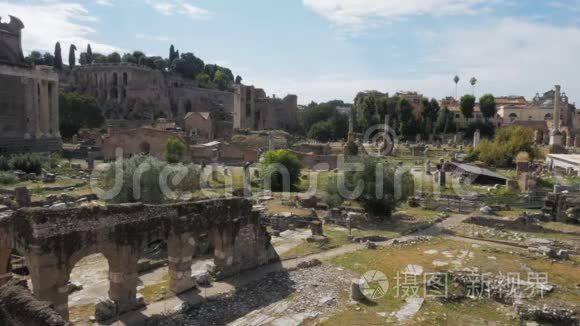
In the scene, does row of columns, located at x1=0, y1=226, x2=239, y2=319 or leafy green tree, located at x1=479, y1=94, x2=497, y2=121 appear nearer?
row of columns, located at x1=0, y1=226, x2=239, y2=319

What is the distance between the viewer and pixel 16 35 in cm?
5578

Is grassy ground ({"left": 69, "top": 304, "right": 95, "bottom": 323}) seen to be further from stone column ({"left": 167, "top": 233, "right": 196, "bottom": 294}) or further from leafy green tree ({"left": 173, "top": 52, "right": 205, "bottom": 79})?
leafy green tree ({"left": 173, "top": 52, "right": 205, "bottom": 79})

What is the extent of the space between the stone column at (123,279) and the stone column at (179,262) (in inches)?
58.4

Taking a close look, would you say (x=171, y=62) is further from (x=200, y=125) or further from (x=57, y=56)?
(x=200, y=125)

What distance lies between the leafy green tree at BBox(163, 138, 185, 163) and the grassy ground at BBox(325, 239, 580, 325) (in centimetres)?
2966

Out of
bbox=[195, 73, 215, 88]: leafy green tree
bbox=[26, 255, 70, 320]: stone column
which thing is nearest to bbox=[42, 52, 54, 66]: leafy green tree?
bbox=[195, 73, 215, 88]: leafy green tree

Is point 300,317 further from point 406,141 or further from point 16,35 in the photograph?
point 406,141

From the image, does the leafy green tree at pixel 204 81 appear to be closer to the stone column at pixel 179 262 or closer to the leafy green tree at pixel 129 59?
the leafy green tree at pixel 129 59

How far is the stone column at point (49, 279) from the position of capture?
11.7 meters

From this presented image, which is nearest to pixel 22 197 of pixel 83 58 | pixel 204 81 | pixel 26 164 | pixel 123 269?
pixel 123 269

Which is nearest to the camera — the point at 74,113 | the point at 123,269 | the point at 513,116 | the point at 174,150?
the point at 123,269

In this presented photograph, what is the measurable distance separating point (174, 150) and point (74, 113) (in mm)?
32743

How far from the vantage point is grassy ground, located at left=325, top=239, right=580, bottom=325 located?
1358 cm

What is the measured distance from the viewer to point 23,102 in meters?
52.3
